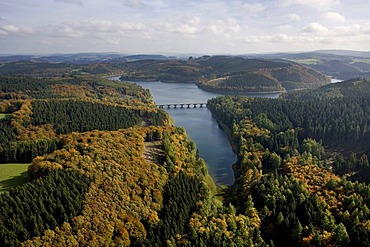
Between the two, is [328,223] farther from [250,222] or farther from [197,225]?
[197,225]

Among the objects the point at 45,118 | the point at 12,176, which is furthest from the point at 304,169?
the point at 45,118

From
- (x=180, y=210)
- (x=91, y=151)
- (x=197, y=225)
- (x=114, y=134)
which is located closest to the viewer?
(x=197, y=225)

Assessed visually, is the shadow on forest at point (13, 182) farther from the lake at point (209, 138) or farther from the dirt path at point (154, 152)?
the lake at point (209, 138)

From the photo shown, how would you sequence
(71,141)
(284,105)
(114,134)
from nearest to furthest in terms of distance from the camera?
(71,141), (114,134), (284,105)

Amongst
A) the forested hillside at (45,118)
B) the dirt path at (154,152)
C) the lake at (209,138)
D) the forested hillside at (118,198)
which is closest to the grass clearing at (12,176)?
the forested hillside at (118,198)

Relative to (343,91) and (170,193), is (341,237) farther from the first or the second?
(343,91)

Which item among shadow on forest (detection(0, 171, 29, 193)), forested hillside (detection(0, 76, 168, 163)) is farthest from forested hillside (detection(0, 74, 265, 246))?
shadow on forest (detection(0, 171, 29, 193))

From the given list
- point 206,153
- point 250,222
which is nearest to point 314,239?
point 250,222

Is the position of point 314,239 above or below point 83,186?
below

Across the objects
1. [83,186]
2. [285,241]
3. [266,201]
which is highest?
[83,186]
